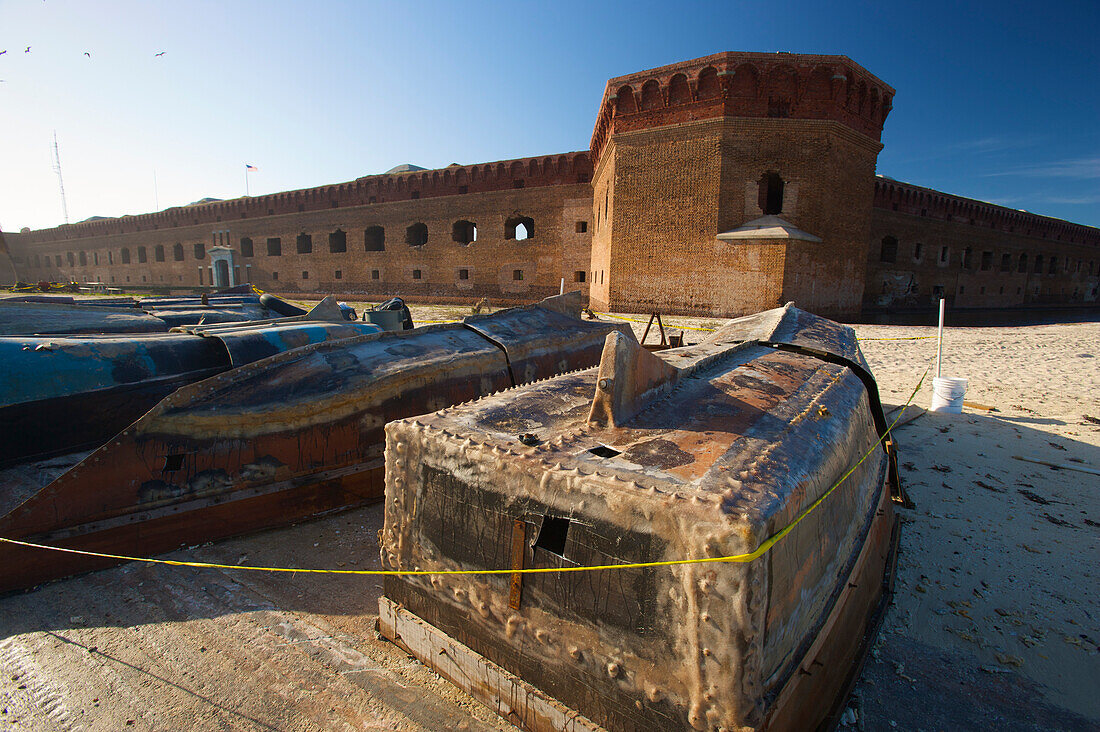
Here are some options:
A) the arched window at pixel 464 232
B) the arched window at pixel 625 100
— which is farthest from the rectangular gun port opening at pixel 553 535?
the arched window at pixel 464 232

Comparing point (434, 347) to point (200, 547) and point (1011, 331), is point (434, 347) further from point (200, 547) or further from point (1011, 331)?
point (1011, 331)

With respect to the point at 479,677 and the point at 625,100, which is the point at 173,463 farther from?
the point at 625,100

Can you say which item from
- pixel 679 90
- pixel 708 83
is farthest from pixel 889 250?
pixel 679 90

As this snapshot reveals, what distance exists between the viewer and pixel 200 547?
127 inches

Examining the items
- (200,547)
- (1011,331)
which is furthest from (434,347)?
(1011,331)

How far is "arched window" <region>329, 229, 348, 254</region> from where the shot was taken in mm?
24328

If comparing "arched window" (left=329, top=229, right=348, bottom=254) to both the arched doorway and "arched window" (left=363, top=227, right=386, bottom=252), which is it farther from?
the arched doorway

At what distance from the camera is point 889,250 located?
20.5 m

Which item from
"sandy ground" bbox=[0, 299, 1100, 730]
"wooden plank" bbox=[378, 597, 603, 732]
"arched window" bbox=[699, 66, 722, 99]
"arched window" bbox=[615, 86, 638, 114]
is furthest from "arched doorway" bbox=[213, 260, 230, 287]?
"wooden plank" bbox=[378, 597, 603, 732]

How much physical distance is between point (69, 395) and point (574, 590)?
4522mm

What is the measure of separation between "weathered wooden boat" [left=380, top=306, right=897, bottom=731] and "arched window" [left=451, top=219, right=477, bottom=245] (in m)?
19.9

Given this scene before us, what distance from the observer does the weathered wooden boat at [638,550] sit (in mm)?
1520

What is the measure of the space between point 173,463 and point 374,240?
22.3 metres

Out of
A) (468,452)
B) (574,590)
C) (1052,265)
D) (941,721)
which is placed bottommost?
(941,721)
